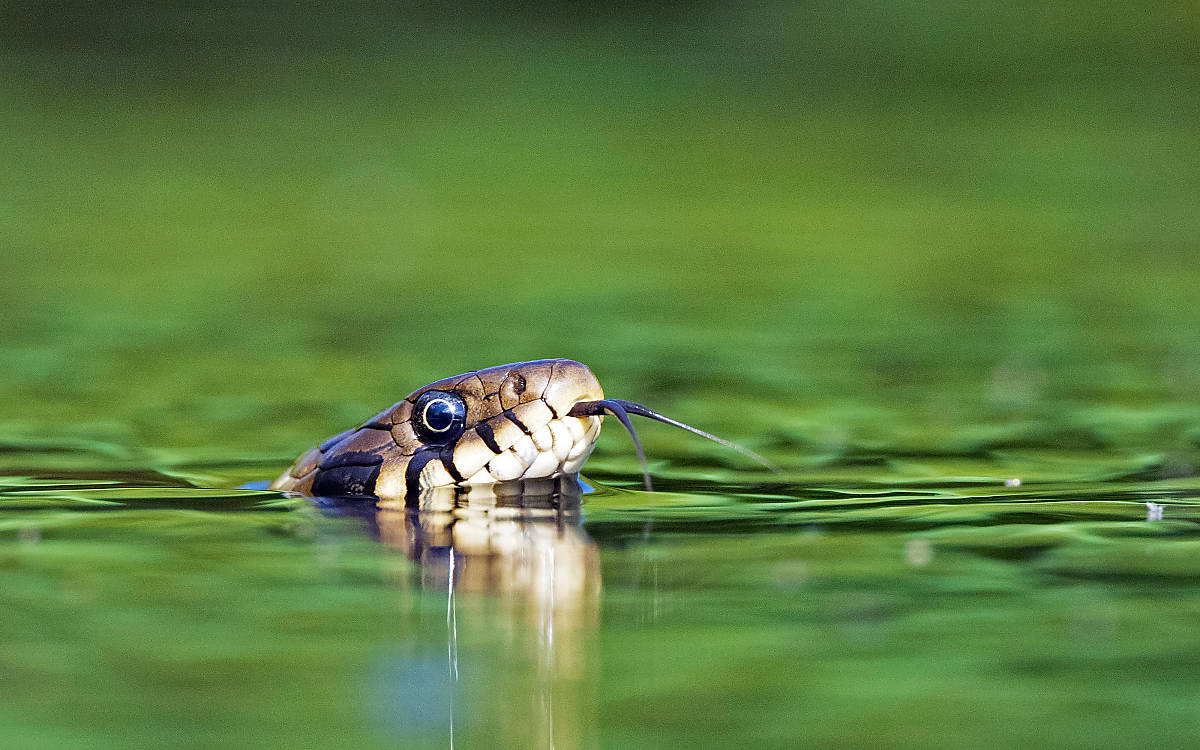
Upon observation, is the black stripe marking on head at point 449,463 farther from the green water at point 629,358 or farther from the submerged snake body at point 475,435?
the green water at point 629,358

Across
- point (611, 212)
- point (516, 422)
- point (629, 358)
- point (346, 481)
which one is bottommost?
point (346, 481)

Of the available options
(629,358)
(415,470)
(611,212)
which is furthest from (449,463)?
(611,212)

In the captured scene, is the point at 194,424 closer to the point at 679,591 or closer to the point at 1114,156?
the point at 679,591

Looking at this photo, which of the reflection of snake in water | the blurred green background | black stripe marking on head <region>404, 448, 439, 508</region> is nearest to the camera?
the reflection of snake in water

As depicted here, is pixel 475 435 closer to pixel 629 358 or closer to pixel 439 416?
pixel 439 416

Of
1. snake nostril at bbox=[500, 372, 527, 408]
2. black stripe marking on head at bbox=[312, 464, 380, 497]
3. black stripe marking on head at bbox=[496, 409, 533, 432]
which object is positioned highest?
snake nostril at bbox=[500, 372, 527, 408]

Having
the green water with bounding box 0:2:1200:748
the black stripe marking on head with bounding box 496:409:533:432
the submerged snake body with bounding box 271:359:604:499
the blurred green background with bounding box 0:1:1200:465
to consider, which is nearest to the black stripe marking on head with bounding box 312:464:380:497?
the submerged snake body with bounding box 271:359:604:499

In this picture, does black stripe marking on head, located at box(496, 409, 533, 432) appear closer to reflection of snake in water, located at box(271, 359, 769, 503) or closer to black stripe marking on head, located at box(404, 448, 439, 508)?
reflection of snake in water, located at box(271, 359, 769, 503)
